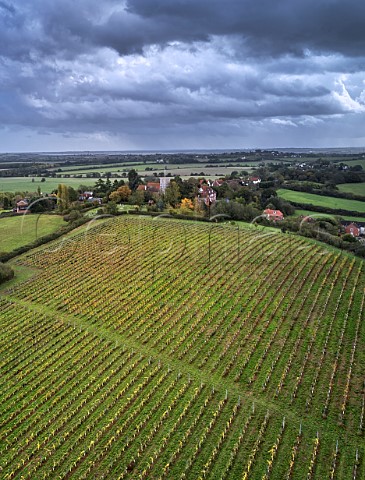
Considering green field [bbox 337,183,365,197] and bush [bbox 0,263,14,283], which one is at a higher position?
green field [bbox 337,183,365,197]

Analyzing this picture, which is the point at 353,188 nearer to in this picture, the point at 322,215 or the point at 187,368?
the point at 322,215

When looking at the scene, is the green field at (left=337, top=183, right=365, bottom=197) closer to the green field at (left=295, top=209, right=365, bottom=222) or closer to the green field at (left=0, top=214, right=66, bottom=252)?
the green field at (left=295, top=209, right=365, bottom=222)

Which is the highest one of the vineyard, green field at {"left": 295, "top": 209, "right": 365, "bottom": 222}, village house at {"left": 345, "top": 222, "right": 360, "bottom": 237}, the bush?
green field at {"left": 295, "top": 209, "right": 365, "bottom": 222}

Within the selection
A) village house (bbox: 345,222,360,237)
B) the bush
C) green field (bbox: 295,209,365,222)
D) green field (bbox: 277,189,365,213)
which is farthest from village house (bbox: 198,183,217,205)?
the bush

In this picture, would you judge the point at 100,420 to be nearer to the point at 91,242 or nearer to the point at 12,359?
the point at 12,359

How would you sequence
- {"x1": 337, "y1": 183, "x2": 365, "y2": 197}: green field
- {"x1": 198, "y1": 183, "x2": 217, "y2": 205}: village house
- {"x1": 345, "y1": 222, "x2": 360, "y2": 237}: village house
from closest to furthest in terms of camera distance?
{"x1": 345, "y1": 222, "x2": 360, "y2": 237}: village house
{"x1": 198, "y1": 183, "x2": 217, "y2": 205}: village house
{"x1": 337, "y1": 183, "x2": 365, "y2": 197}: green field

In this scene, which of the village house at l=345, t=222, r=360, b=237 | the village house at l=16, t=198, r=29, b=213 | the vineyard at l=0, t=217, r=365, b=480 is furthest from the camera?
the village house at l=16, t=198, r=29, b=213

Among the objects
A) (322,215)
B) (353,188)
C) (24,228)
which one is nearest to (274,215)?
(322,215)

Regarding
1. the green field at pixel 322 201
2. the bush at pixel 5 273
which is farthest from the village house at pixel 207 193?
the bush at pixel 5 273
